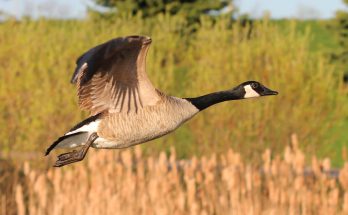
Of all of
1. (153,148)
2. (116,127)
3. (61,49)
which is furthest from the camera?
(61,49)

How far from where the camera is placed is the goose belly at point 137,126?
19.9 feet

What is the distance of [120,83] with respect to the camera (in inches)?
246

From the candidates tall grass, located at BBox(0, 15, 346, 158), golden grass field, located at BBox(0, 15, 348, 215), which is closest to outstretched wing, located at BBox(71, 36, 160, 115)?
golden grass field, located at BBox(0, 15, 348, 215)

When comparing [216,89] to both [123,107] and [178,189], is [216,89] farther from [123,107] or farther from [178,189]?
[123,107]

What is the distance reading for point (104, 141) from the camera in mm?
6168

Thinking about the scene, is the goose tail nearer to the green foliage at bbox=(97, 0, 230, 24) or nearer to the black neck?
the black neck

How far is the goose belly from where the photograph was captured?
19.9 feet

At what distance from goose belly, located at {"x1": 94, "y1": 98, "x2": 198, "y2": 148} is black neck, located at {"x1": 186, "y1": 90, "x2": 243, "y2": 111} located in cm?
33

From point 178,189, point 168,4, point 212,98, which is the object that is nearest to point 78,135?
point 212,98

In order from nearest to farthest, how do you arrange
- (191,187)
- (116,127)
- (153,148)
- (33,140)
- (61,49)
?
1. (116,127)
2. (191,187)
3. (33,140)
4. (153,148)
5. (61,49)

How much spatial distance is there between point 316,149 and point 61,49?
194 inches

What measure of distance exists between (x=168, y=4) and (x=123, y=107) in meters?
25.4

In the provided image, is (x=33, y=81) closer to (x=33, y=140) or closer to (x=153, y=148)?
(x=33, y=140)

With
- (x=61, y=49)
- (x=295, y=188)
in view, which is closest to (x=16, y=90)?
(x=61, y=49)
